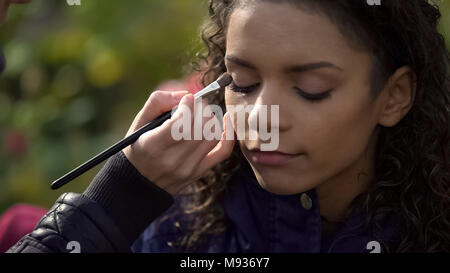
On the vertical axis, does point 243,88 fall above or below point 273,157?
above

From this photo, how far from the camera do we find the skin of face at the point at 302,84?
92 centimetres

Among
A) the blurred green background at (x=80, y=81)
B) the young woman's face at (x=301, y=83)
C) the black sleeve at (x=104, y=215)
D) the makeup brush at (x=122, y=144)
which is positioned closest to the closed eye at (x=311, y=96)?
the young woman's face at (x=301, y=83)

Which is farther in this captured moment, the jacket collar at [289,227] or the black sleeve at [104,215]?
the jacket collar at [289,227]

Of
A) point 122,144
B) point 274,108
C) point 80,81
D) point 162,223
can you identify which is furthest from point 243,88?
point 80,81

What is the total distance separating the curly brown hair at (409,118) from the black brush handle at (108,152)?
0.66 feet

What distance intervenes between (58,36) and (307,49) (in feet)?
4.87

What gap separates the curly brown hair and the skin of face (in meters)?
0.03

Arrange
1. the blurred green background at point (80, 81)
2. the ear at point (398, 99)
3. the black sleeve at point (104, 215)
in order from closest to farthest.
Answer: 1. the black sleeve at point (104, 215)
2. the ear at point (398, 99)
3. the blurred green background at point (80, 81)

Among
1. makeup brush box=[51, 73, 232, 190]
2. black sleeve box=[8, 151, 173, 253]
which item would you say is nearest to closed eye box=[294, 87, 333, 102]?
makeup brush box=[51, 73, 232, 190]

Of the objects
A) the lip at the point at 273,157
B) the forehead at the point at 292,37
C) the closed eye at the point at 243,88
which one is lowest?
the lip at the point at 273,157

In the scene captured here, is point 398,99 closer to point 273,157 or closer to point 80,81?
point 273,157

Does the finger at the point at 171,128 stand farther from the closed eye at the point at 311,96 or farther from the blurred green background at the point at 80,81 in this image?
the blurred green background at the point at 80,81

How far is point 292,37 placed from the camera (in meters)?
0.91

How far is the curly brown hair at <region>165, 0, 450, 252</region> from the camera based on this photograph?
96 cm
